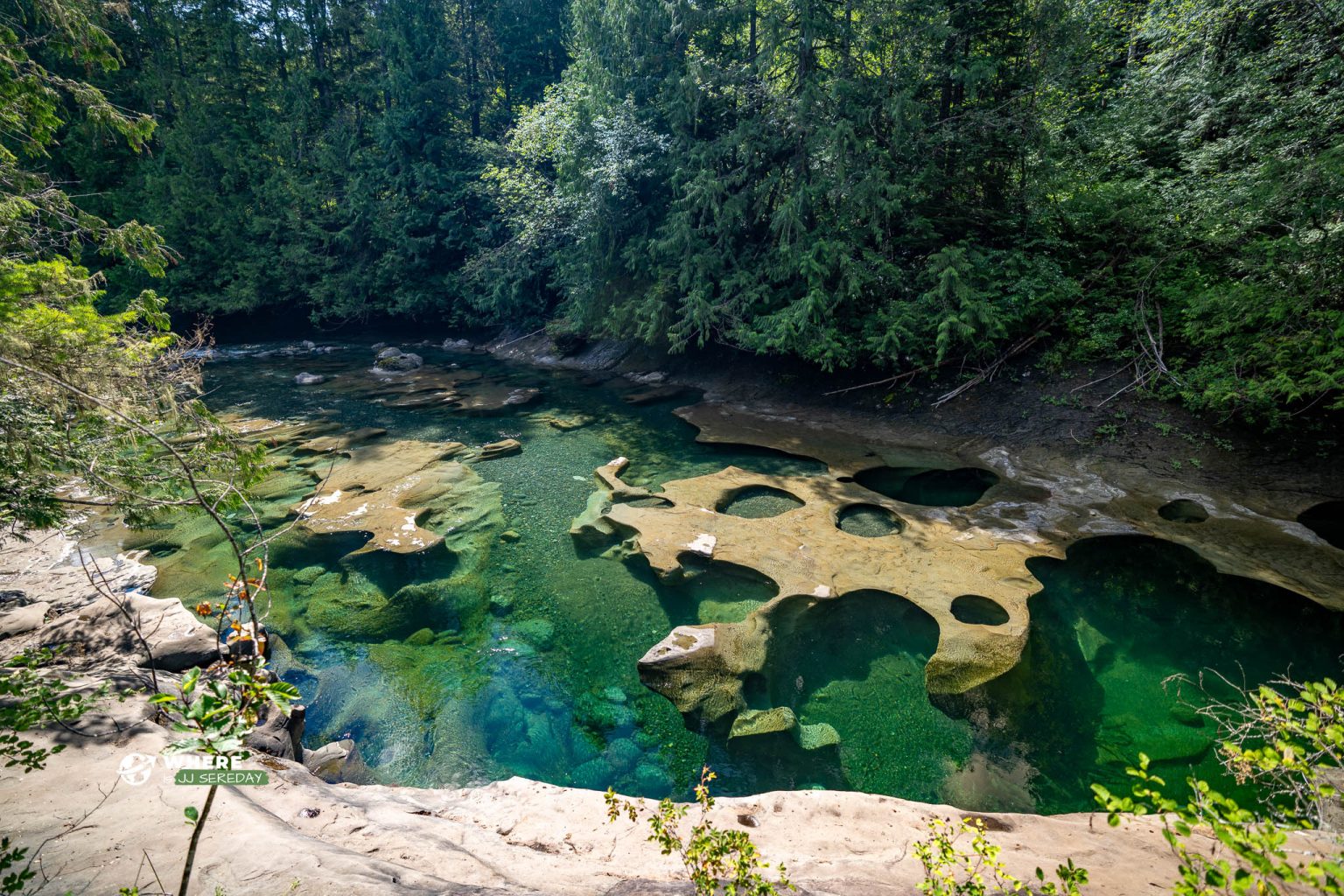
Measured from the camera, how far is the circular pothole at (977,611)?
653cm

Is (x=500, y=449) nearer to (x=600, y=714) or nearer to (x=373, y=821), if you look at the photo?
(x=600, y=714)

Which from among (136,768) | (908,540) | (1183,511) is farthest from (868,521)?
(136,768)

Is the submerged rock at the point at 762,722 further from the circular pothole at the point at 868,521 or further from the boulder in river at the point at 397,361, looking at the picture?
the boulder in river at the point at 397,361

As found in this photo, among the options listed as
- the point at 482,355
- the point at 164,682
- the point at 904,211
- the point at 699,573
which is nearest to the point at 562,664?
the point at 699,573

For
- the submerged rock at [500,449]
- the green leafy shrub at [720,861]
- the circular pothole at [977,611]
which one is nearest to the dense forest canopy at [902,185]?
the submerged rock at [500,449]

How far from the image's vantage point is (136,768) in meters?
3.37

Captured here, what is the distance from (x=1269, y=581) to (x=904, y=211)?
27.8 ft

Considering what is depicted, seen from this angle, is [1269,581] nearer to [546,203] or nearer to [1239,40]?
[1239,40]

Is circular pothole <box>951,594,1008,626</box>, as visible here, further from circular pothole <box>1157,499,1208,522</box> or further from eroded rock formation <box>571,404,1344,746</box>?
circular pothole <box>1157,499,1208,522</box>

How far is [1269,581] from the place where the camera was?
6.77 meters

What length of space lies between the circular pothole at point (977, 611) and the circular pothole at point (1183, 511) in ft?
11.8

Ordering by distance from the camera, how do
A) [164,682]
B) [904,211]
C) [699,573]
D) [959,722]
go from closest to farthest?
[164,682], [959,722], [699,573], [904,211]

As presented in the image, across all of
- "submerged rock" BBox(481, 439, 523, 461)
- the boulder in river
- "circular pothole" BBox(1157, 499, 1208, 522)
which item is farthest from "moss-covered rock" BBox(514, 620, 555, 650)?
the boulder in river

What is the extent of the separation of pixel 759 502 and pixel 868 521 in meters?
1.67
